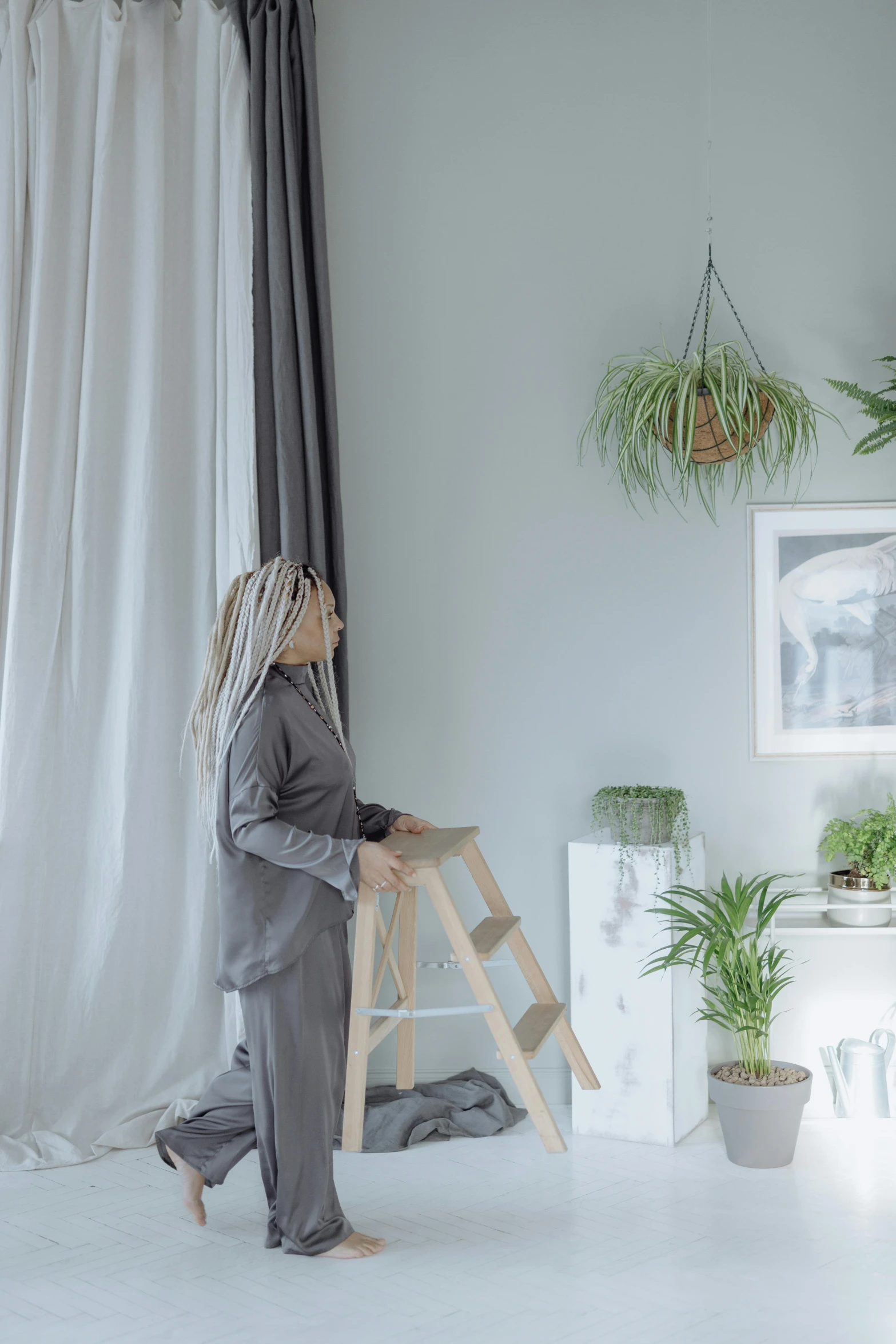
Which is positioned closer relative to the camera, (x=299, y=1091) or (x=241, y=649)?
(x=299, y=1091)

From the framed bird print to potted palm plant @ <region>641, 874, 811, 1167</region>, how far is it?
499 mm

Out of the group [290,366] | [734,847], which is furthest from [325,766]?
[734,847]

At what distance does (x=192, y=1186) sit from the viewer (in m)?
2.27

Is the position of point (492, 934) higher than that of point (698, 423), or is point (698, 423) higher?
point (698, 423)

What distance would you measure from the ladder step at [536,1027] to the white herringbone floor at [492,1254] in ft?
1.40

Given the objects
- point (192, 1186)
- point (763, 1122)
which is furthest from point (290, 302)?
point (763, 1122)

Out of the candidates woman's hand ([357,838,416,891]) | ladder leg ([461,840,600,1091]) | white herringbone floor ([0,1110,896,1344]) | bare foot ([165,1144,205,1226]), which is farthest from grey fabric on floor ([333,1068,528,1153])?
woman's hand ([357,838,416,891])

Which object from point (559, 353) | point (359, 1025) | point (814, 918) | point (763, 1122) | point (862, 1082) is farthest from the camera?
point (559, 353)

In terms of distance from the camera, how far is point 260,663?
216 centimetres

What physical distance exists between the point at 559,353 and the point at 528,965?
1763 millimetres

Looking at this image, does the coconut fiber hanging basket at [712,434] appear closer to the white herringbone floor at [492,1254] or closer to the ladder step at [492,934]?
the ladder step at [492,934]

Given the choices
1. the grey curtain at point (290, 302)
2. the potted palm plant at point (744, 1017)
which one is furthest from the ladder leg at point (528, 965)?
the grey curtain at point (290, 302)

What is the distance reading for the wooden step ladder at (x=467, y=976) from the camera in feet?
6.82

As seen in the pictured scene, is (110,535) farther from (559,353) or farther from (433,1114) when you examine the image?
(433,1114)
